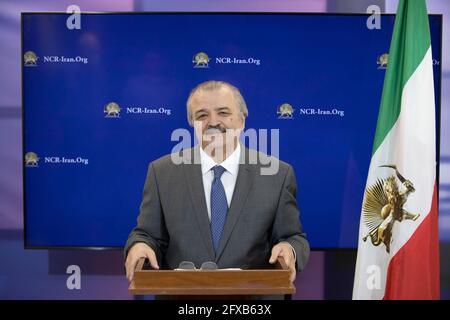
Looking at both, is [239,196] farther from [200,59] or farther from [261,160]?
[200,59]

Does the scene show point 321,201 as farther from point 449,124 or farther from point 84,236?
point 84,236

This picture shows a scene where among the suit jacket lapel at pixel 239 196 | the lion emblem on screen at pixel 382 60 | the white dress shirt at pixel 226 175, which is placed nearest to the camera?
the suit jacket lapel at pixel 239 196

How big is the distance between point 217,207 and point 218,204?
16 millimetres

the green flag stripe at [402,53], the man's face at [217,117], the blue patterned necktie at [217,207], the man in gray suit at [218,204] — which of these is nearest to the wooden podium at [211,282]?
the man in gray suit at [218,204]

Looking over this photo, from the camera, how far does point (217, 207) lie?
274cm

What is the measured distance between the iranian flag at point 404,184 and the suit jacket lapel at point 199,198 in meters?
1.03

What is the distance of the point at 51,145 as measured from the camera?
3.83 metres

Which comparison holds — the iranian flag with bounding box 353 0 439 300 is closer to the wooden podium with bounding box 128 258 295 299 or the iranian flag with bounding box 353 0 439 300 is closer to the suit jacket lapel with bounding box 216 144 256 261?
the suit jacket lapel with bounding box 216 144 256 261

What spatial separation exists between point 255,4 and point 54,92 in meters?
1.55

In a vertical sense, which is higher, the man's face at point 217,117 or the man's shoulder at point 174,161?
the man's face at point 217,117

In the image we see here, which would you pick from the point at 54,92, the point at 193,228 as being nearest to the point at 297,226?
the point at 193,228

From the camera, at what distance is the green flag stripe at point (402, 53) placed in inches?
123

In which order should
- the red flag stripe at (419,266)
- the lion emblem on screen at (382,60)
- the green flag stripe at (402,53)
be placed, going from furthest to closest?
1. the lion emblem on screen at (382,60)
2. the green flag stripe at (402,53)
3. the red flag stripe at (419,266)

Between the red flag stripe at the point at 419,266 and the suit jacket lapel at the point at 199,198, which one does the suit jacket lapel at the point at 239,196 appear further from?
the red flag stripe at the point at 419,266
